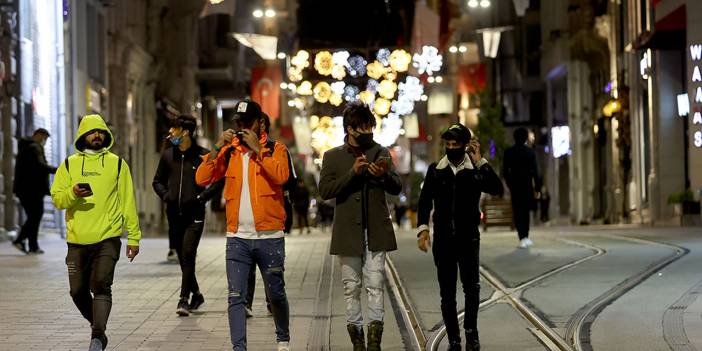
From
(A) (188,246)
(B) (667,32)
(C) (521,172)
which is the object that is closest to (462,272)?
(A) (188,246)

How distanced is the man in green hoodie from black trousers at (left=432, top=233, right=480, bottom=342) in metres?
2.16

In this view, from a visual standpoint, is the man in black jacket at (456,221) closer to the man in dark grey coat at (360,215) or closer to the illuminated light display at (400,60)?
the man in dark grey coat at (360,215)

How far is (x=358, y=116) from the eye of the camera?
31.8ft

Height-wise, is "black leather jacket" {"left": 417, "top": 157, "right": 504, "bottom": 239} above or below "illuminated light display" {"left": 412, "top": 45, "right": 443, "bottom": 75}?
below

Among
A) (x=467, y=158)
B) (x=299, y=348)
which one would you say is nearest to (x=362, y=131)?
(x=467, y=158)

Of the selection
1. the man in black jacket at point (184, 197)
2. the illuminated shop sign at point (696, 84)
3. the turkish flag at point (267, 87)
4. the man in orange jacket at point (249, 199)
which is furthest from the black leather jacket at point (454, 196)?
the turkish flag at point (267, 87)

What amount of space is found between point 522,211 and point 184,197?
868 centimetres

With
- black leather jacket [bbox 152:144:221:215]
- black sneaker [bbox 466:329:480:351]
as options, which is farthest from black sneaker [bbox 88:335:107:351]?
black leather jacket [bbox 152:144:221:215]

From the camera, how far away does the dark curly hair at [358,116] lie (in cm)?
969

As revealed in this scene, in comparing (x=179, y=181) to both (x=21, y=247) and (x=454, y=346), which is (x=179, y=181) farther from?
(x=21, y=247)

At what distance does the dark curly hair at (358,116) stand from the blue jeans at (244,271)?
945mm

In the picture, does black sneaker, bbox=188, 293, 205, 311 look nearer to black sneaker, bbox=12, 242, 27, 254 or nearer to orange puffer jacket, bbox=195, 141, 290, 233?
orange puffer jacket, bbox=195, 141, 290, 233

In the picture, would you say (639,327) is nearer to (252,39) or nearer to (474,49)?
(252,39)

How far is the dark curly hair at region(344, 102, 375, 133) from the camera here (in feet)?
31.8
